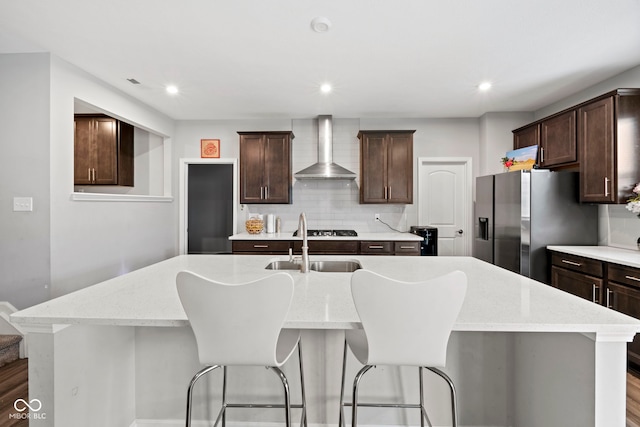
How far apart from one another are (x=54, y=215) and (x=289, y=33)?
2.40m

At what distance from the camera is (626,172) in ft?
9.04

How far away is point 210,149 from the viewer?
4641 millimetres

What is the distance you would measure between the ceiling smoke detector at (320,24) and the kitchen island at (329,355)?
5.56 ft

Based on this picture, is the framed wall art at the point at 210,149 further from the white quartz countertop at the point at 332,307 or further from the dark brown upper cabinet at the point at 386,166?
the white quartz countertop at the point at 332,307

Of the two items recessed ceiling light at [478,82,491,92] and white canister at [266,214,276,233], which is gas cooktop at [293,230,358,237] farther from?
recessed ceiling light at [478,82,491,92]

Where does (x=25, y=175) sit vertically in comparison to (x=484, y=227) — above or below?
above

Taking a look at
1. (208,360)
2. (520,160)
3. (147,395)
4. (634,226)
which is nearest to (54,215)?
(147,395)

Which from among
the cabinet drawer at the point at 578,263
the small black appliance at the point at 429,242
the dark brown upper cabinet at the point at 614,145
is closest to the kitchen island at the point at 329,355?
the cabinet drawer at the point at 578,263

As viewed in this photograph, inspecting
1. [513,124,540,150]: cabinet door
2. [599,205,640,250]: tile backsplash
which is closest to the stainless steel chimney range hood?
[513,124,540,150]: cabinet door

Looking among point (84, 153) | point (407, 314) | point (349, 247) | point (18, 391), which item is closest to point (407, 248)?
point (349, 247)

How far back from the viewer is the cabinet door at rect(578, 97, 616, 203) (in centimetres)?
280

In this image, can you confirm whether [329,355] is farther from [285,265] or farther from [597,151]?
[597,151]

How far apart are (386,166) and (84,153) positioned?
13.0ft

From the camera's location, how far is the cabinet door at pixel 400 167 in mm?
4148
